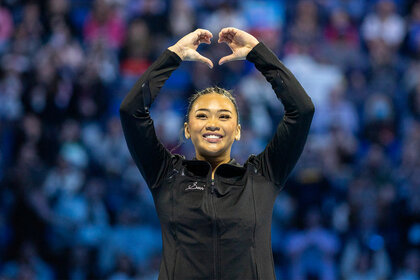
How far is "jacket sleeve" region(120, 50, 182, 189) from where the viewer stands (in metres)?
2.99

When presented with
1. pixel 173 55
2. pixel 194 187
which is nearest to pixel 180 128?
pixel 173 55

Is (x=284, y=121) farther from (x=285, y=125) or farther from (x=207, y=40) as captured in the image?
(x=207, y=40)

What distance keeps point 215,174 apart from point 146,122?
412 millimetres

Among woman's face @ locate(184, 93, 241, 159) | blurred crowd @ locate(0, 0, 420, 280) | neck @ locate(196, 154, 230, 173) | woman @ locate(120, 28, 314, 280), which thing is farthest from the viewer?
blurred crowd @ locate(0, 0, 420, 280)

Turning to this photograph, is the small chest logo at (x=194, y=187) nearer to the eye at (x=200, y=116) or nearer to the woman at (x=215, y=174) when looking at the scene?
the woman at (x=215, y=174)

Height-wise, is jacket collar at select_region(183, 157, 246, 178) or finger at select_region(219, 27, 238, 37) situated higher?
finger at select_region(219, 27, 238, 37)

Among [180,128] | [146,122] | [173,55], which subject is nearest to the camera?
[146,122]

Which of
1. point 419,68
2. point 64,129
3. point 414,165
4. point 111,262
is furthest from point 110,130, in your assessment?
point 419,68

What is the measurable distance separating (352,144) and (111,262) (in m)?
3.25

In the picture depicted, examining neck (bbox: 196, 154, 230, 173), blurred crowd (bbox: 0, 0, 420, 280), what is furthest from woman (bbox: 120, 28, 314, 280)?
blurred crowd (bbox: 0, 0, 420, 280)

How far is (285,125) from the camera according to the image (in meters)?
3.06

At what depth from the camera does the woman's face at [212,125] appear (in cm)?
310

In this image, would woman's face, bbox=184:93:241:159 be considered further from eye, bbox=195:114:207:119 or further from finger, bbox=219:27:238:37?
finger, bbox=219:27:238:37

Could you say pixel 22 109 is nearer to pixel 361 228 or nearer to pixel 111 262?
pixel 111 262
